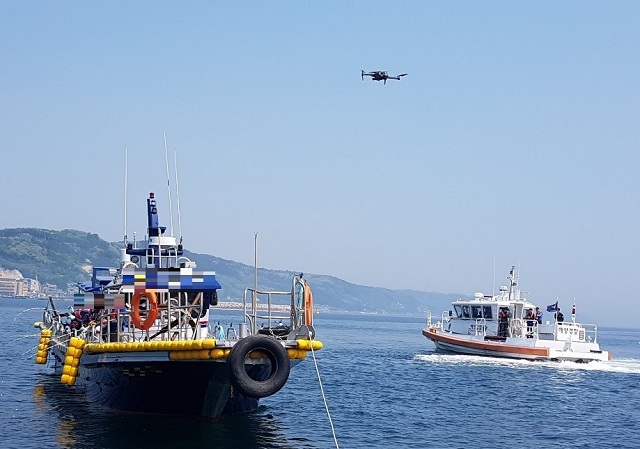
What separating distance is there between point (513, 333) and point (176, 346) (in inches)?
1699

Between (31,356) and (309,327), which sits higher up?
(309,327)

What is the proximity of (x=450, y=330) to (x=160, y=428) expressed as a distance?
4501 cm

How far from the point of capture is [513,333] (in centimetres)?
6300

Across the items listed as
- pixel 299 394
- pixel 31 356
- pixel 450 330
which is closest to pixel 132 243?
pixel 299 394

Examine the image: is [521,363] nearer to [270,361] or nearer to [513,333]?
[513,333]

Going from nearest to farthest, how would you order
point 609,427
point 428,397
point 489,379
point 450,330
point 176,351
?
point 176,351 < point 609,427 < point 428,397 < point 489,379 < point 450,330

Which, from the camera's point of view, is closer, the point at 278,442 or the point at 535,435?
the point at 278,442

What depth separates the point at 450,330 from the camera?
6800cm

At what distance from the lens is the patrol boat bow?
24359mm

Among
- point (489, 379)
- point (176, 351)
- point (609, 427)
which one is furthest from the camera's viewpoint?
point (489, 379)

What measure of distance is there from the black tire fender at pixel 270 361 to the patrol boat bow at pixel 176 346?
0.09 ft

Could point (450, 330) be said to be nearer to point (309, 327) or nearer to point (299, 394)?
point (299, 394)

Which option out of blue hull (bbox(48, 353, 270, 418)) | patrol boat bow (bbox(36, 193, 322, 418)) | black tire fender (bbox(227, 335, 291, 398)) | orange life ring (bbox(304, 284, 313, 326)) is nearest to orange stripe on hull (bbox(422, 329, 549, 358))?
patrol boat bow (bbox(36, 193, 322, 418))

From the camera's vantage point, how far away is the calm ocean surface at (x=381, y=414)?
1021 inches
